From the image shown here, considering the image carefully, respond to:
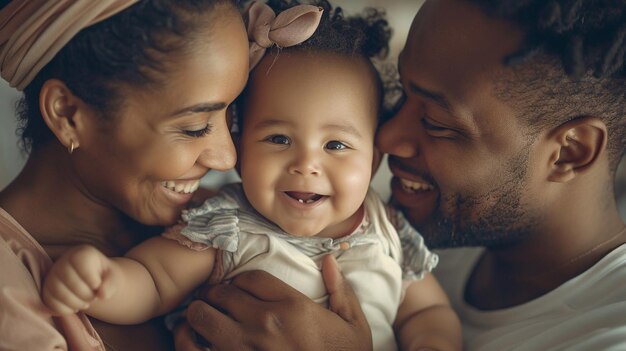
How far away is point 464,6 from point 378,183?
3.55ft

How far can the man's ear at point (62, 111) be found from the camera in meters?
1.14

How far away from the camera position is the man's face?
128 centimetres

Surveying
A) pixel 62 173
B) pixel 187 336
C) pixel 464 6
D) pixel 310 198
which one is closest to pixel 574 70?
pixel 464 6

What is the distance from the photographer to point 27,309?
3.44ft

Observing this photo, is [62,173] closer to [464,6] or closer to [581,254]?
[464,6]

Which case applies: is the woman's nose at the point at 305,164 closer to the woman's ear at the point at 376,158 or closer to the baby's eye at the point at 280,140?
the baby's eye at the point at 280,140

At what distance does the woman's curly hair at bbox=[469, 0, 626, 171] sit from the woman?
1.79 ft

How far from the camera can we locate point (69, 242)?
1284 mm

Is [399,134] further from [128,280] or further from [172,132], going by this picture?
[128,280]

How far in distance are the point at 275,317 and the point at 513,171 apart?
61 cm

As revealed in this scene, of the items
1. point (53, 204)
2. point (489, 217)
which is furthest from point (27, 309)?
point (489, 217)

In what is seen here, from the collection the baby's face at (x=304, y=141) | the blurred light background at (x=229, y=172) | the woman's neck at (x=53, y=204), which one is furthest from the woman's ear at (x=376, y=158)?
the woman's neck at (x=53, y=204)

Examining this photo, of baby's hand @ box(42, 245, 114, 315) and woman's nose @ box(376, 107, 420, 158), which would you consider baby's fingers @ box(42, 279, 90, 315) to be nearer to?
baby's hand @ box(42, 245, 114, 315)

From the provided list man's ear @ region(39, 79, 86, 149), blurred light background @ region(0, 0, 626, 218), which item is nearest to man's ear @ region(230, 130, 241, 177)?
man's ear @ region(39, 79, 86, 149)
